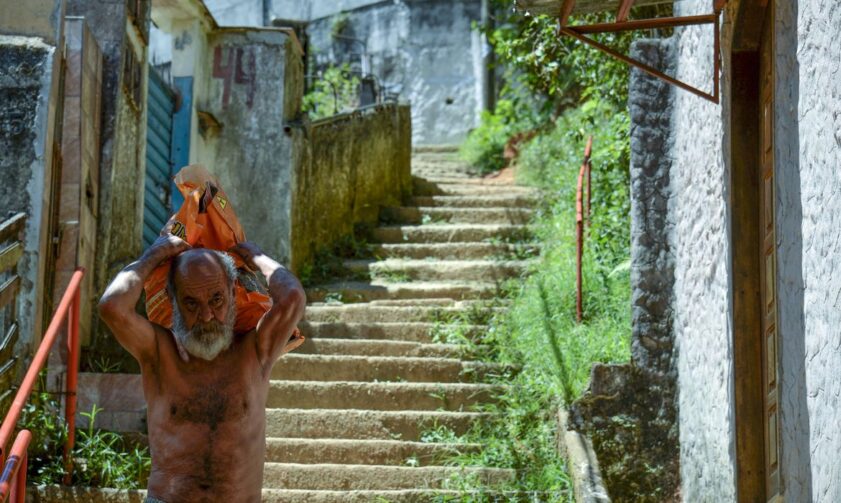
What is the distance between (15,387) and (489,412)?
9.92 ft

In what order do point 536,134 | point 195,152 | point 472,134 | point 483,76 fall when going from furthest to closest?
point 483,76
point 472,134
point 536,134
point 195,152

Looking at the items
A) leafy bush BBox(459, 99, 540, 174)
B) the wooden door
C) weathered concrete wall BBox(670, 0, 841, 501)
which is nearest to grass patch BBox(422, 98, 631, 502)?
weathered concrete wall BBox(670, 0, 841, 501)

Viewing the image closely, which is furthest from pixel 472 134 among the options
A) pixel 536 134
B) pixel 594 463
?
pixel 594 463

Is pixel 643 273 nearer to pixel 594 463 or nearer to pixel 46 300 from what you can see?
pixel 594 463

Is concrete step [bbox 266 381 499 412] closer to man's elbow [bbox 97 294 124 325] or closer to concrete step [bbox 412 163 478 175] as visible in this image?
man's elbow [bbox 97 294 124 325]

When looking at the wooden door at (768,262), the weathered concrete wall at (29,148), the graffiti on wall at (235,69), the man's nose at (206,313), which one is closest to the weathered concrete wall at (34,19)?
the weathered concrete wall at (29,148)

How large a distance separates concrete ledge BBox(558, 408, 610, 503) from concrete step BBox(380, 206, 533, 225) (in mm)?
5319

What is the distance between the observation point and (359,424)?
8.41 metres

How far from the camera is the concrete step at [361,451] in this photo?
8.01m

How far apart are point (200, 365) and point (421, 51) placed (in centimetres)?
1626

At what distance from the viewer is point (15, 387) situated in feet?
23.8

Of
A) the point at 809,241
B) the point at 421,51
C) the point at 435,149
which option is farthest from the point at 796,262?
the point at 421,51

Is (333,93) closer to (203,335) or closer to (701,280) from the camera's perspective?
(701,280)

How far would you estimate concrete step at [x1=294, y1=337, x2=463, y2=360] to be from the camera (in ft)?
31.4
